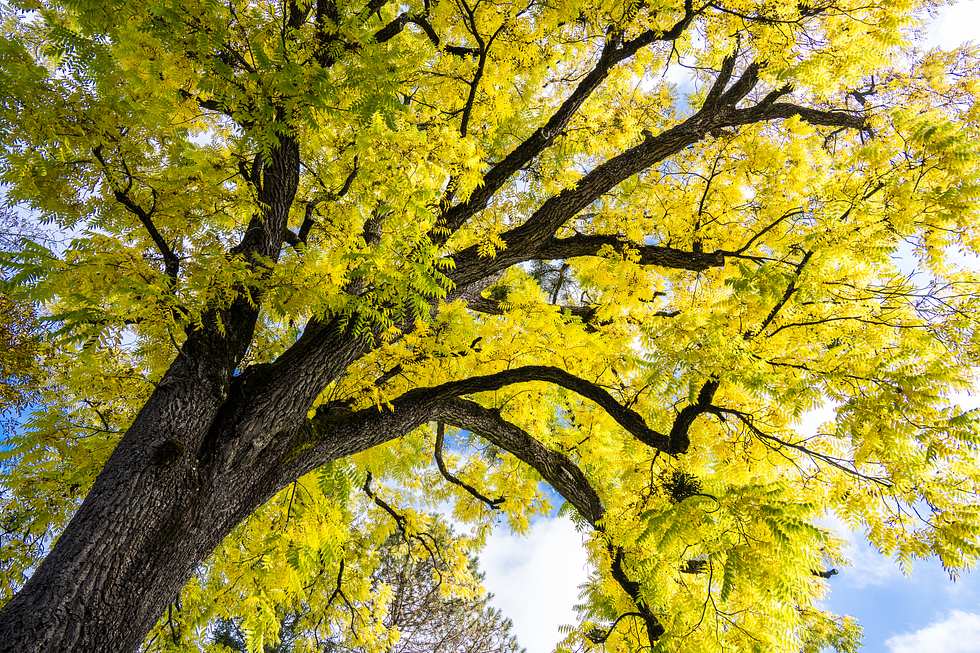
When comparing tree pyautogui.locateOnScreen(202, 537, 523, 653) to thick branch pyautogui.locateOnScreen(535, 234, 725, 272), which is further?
tree pyautogui.locateOnScreen(202, 537, 523, 653)

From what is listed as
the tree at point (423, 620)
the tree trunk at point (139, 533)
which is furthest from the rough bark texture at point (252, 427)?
the tree at point (423, 620)

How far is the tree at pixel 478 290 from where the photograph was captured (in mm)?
2588

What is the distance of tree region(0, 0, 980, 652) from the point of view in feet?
8.49

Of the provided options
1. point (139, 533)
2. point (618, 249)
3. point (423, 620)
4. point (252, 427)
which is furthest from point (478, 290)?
point (423, 620)

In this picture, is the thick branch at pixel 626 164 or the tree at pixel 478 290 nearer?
the tree at pixel 478 290

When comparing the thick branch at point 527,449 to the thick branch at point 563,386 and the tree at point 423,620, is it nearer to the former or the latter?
the thick branch at point 563,386

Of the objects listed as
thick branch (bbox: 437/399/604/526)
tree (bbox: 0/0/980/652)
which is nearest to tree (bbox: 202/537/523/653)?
tree (bbox: 0/0/980/652)

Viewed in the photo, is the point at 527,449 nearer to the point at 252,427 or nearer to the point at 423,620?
the point at 252,427

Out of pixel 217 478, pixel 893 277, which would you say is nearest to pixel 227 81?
pixel 217 478

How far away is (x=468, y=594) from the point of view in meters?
6.17

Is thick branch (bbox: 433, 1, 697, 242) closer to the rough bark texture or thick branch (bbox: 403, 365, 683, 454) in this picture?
the rough bark texture

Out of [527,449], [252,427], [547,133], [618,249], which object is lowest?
[252,427]

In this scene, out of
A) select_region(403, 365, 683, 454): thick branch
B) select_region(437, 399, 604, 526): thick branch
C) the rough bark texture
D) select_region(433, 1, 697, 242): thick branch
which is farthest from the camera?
select_region(433, 1, 697, 242): thick branch

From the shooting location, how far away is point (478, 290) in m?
5.67
